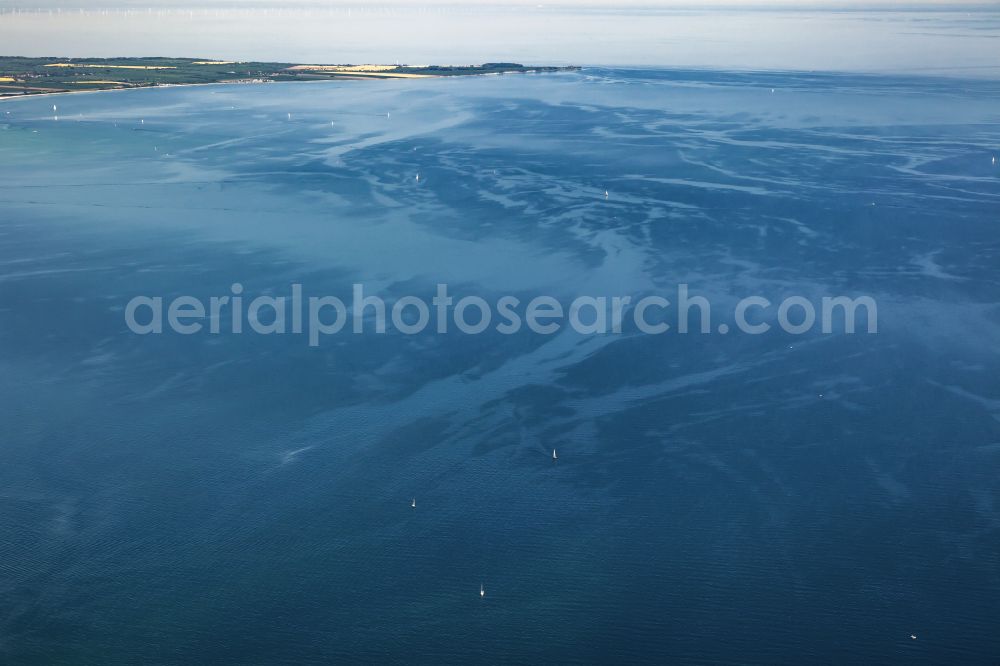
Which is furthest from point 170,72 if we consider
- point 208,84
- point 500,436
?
point 500,436

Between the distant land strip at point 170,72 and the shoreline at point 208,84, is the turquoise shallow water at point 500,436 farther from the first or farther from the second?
the distant land strip at point 170,72

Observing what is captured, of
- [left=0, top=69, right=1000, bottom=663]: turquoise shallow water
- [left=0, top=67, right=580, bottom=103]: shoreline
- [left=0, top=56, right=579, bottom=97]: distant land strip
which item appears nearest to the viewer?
[left=0, top=69, right=1000, bottom=663]: turquoise shallow water

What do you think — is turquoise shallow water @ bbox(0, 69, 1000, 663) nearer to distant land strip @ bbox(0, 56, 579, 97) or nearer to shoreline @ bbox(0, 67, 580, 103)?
shoreline @ bbox(0, 67, 580, 103)

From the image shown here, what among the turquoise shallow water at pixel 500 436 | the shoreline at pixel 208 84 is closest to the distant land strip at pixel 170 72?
the shoreline at pixel 208 84

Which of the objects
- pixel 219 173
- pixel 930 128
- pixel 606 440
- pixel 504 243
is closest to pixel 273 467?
pixel 606 440

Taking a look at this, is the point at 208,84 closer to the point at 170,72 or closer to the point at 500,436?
the point at 170,72

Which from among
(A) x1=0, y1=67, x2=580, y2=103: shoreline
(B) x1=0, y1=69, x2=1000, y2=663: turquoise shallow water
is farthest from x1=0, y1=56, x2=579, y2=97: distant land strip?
(B) x1=0, y1=69, x2=1000, y2=663: turquoise shallow water
